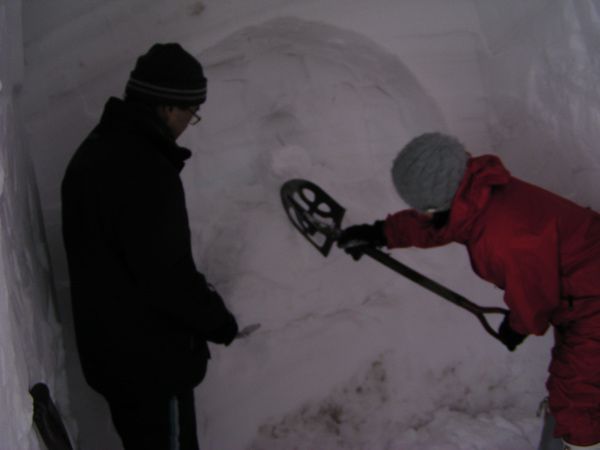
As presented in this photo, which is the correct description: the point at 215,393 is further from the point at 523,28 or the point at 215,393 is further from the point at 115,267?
the point at 523,28

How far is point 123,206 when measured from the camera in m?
1.50

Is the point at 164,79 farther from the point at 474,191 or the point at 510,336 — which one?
the point at 510,336

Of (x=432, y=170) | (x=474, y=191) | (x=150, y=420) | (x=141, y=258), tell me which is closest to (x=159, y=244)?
(x=141, y=258)

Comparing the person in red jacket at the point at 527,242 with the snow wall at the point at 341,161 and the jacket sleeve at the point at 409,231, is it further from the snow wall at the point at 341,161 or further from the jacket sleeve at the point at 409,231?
the snow wall at the point at 341,161

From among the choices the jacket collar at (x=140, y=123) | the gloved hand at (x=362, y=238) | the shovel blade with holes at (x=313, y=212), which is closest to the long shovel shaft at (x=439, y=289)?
the gloved hand at (x=362, y=238)

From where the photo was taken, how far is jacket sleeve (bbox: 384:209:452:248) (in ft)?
6.36

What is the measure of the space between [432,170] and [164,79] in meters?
0.76

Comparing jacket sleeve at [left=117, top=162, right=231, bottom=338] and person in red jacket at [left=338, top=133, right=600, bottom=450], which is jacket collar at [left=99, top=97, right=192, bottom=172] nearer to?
jacket sleeve at [left=117, top=162, right=231, bottom=338]

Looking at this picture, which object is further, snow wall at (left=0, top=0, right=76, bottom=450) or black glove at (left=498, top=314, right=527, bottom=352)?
black glove at (left=498, top=314, right=527, bottom=352)

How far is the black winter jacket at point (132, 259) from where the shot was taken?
1519 mm

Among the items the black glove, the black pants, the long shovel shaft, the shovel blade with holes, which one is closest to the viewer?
the black pants

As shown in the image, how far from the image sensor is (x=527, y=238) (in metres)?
1.56

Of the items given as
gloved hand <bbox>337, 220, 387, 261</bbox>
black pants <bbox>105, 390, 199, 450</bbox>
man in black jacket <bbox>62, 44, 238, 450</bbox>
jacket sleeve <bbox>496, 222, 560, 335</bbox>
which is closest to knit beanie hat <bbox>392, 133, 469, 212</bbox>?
jacket sleeve <bbox>496, 222, 560, 335</bbox>

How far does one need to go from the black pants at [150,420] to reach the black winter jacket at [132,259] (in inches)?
1.8
